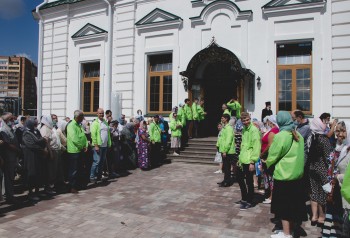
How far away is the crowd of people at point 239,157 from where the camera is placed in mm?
4336

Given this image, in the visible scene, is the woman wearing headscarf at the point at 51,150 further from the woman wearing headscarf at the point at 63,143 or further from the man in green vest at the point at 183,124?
the man in green vest at the point at 183,124

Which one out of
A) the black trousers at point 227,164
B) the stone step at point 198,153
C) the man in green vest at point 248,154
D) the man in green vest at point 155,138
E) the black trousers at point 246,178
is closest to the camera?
the man in green vest at point 248,154

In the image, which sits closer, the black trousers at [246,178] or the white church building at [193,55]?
the black trousers at [246,178]

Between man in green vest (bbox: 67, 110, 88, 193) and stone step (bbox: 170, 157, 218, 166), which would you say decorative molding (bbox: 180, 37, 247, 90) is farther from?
man in green vest (bbox: 67, 110, 88, 193)

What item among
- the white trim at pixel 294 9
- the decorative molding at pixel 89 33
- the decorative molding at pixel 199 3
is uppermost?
the decorative molding at pixel 199 3

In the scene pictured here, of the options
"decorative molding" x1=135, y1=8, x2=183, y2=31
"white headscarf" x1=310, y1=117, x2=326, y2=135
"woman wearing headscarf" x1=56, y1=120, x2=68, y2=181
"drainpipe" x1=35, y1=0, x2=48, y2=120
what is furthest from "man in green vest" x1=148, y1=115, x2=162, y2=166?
"drainpipe" x1=35, y1=0, x2=48, y2=120

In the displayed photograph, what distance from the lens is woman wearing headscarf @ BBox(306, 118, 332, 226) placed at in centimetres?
498

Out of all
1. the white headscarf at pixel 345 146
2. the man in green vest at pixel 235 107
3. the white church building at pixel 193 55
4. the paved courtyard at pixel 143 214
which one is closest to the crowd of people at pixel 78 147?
the paved courtyard at pixel 143 214

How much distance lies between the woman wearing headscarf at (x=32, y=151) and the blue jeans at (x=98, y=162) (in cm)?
186

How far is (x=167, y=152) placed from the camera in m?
12.3

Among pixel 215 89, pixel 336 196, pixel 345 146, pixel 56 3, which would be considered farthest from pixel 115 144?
pixel 56 3

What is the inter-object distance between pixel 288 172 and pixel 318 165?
1.04 m

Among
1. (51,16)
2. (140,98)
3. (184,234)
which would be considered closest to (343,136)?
(184,234)

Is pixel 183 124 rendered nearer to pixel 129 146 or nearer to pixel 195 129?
pixel 195 129
